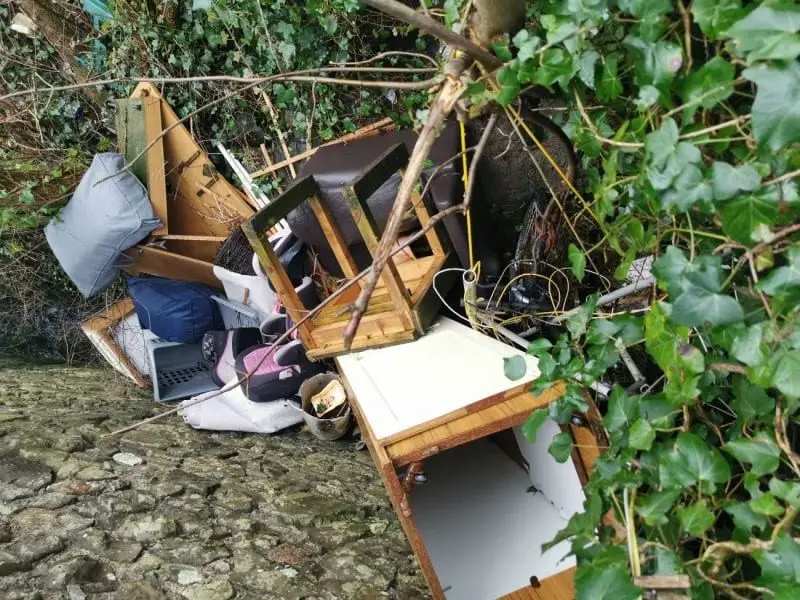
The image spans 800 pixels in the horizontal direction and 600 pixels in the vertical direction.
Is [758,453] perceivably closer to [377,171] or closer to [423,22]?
[423,22]

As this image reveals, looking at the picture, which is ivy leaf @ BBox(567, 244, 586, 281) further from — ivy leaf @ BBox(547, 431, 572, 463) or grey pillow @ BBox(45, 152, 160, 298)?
grey pillow @ BBox(45, 152, 160, 298)

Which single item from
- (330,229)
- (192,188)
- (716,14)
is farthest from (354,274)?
(192,188)

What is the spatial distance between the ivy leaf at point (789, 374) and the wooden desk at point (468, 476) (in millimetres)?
689

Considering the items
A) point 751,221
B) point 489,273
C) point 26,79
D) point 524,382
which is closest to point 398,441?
point 524,382

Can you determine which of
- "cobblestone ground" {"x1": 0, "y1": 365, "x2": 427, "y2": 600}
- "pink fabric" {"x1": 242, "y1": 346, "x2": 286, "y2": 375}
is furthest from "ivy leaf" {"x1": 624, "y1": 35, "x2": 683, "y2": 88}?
"pink fabric" {"x1": 242, "y1": 346, "x2": 286, "y2": 375}

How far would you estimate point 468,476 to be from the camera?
254cm

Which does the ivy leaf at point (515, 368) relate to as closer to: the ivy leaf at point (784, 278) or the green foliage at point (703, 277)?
the green foliage at point (703, 277)

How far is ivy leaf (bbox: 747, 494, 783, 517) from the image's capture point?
0.93 meters

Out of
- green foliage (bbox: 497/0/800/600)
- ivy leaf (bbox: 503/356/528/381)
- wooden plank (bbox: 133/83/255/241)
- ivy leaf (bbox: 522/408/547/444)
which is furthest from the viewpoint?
wooden plank (bbox: 133/83/255/241)

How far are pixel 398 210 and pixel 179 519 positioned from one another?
187 cm

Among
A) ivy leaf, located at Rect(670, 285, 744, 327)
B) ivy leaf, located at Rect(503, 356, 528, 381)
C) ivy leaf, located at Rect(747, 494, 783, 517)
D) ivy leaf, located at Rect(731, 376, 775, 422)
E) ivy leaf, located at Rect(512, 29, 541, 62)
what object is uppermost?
ivy leaf, located at Rect(512, 29, 541, 62)

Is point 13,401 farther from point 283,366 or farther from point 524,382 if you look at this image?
point 524,382

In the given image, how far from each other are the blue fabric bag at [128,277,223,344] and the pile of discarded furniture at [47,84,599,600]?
0.01 metres

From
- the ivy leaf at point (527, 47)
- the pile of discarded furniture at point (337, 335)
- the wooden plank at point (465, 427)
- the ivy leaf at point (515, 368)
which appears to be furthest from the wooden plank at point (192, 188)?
the ivy leaf at point (527, 47)
